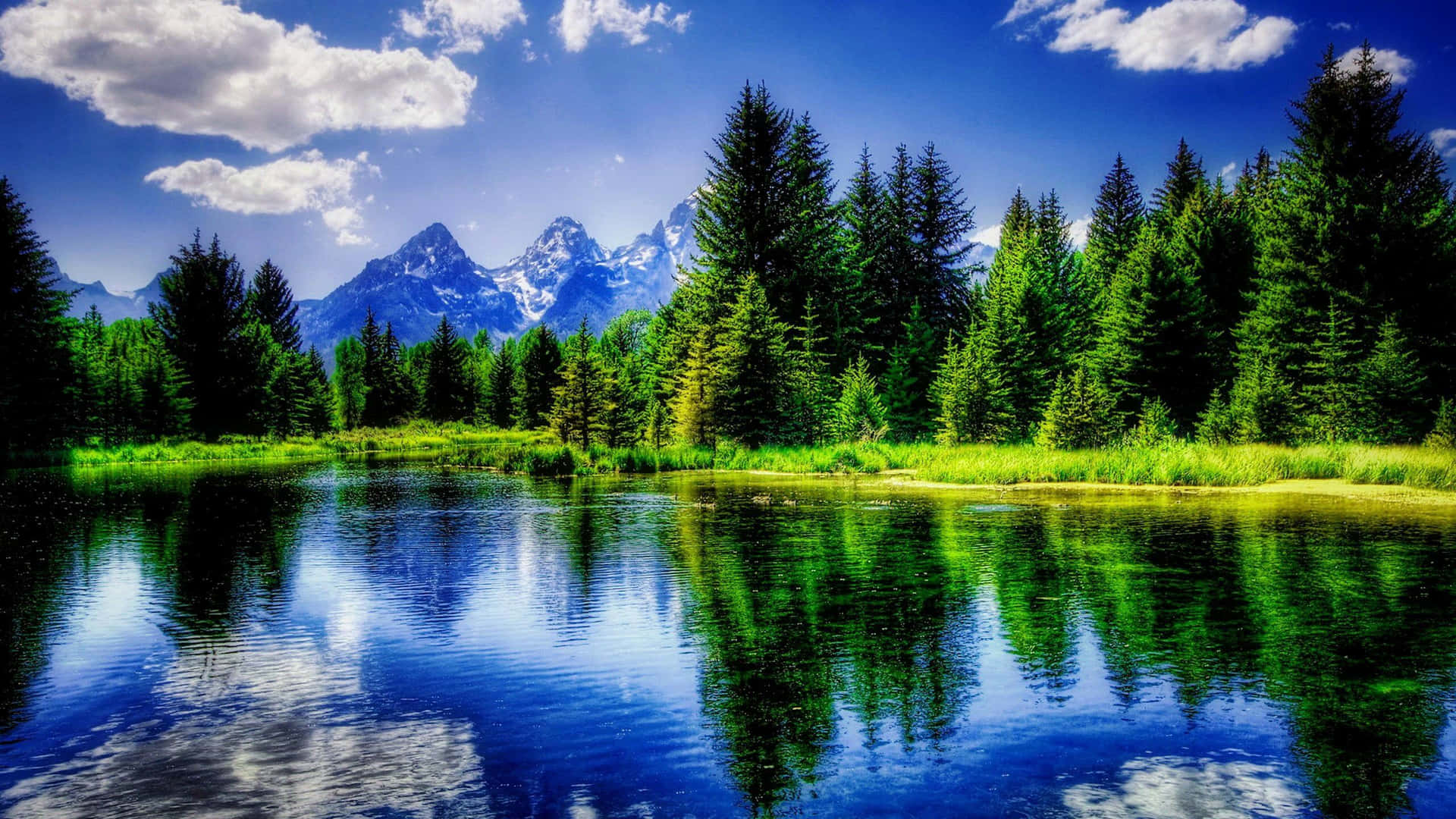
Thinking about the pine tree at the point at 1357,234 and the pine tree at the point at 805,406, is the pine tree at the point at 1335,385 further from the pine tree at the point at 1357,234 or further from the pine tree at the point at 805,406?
the pine tree at the point at 805,406

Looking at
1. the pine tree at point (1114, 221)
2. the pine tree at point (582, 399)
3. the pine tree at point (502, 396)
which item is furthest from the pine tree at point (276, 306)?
the pine tree at point (1114, 221)

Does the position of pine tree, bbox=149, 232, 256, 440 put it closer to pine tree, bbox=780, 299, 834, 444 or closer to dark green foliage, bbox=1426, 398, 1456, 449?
pine tree, bbox=780, 299, 834, 444

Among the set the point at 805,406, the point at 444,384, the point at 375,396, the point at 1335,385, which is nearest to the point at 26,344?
the point at 805,406

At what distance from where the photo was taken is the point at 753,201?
5488 centimetres

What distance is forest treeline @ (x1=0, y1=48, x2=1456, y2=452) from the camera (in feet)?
118

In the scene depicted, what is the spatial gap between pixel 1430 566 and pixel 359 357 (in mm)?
124459

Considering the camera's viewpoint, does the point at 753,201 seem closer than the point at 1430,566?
No

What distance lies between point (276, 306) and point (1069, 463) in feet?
339

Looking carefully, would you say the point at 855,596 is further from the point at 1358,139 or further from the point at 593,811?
the point at 1358,139

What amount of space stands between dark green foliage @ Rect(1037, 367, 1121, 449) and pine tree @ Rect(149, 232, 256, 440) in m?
57.4

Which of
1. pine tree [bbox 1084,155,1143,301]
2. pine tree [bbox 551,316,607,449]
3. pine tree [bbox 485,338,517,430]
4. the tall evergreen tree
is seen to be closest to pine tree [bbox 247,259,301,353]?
the tall evergreen tree

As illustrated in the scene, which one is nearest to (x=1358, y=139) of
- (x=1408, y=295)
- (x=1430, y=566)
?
(x=1408, y=295)

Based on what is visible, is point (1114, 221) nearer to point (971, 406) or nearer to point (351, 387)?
point (971, 406)

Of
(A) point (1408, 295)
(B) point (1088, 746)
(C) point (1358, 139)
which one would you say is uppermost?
(C) point (1358, 139)
